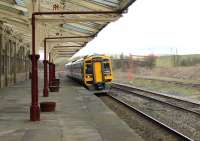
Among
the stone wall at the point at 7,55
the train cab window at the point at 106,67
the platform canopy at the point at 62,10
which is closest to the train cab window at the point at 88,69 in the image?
the train cab window at the point at 106,67

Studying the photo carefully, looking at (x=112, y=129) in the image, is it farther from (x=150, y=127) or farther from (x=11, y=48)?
(x=11, y=48)

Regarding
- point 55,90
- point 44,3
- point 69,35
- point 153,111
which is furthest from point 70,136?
point 69,35

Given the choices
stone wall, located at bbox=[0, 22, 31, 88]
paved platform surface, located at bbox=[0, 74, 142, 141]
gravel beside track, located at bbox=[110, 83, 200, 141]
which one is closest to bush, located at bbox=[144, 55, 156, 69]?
stone wall, located at bbox=[0, 22, 31, 88]

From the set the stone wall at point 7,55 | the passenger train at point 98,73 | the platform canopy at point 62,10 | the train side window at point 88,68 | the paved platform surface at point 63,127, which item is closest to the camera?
the paved platform surface at point 63,127

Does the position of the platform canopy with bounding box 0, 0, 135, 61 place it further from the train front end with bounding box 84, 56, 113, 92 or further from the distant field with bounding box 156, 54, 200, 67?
the distant field with bounding box 156, 54, 200, 67

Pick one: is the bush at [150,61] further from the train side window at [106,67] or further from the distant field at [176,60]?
the train side window at [106,67]

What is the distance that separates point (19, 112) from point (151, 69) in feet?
213

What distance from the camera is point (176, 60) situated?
78.9 m

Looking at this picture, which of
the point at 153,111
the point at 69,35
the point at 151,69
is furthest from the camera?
the point at 151,69

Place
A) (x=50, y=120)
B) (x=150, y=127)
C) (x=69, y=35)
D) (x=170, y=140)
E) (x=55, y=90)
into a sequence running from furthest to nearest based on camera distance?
(x=69, y=35) → (x=55, y=90) → (x=150, y=127) → (x=50, y=120) → (x=170, y=140)

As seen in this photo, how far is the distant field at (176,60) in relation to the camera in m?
74.7

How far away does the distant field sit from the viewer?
74650 millimetres

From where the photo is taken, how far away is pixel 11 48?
37.1 meters

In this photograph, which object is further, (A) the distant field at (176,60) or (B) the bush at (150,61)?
(B) the bush at (150,61)
